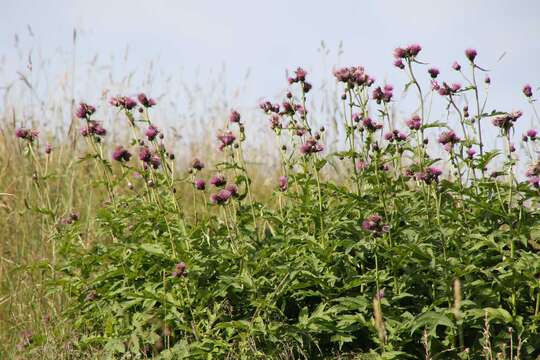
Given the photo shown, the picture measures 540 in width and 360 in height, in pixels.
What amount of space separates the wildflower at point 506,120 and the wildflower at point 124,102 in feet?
6.12

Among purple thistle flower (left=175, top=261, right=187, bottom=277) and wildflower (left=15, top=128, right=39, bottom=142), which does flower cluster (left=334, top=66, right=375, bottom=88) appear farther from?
wildflower (left=15, top=128, right=39, bottom=142)

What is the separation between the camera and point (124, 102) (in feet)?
12.2

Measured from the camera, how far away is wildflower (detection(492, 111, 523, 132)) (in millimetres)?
3477

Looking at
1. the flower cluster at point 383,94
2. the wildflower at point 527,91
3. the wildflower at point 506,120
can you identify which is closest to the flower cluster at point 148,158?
the flower cluster at point 383,94

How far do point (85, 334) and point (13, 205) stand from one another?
9.07ft

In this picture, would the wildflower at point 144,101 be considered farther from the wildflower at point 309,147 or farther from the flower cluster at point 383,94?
the flower cluster at point 383,94

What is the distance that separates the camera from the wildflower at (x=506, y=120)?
11.4ft

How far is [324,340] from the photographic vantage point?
11.4ft

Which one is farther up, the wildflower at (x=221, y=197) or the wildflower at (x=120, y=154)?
the wildflower at (x=120, y=154)

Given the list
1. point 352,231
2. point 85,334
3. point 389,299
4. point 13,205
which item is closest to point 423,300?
point 389,299

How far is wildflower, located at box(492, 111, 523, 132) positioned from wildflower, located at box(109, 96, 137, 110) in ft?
6.12

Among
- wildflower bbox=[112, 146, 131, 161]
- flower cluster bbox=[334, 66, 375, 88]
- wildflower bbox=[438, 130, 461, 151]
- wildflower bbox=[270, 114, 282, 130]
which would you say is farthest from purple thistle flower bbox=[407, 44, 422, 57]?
wildflower bbox=[112, 146, 131, 161]

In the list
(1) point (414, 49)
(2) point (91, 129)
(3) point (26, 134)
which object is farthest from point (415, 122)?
(3) point (26, 134)

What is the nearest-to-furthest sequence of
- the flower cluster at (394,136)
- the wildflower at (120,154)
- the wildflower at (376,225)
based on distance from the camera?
the wildflower at (376,225) < the wildflower at (120,154) < the flower cluster at (394,136)
